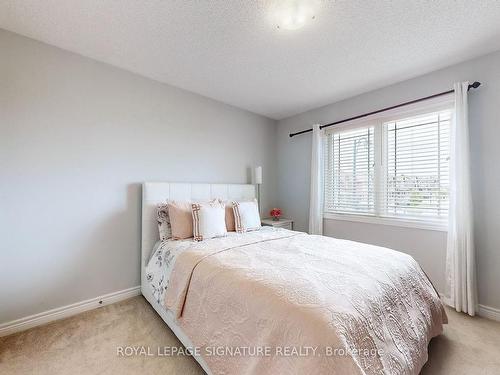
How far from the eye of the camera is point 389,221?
2670mm

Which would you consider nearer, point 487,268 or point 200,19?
point 200,19

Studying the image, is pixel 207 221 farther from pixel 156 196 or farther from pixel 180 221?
pixel 156 196

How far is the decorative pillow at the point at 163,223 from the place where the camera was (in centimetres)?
233

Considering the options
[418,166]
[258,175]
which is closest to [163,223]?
[258,175]

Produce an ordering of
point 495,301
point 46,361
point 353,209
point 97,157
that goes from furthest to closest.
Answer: point 353,209 < point 97,157 < point 495,301 < point 46,361

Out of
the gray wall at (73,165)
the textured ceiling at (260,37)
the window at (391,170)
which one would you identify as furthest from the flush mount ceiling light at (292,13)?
the window at (391,170)

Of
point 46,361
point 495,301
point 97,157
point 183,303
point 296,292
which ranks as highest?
point 97,157

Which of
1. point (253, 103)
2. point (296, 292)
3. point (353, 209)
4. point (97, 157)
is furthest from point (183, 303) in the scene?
point (253, 103)

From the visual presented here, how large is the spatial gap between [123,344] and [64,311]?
79cm

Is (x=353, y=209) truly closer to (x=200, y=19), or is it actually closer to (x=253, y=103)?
(x=253, y=103)

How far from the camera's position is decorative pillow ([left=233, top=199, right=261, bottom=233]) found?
2613 millimetres

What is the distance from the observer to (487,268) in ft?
6.79

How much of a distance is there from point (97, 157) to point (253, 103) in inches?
81.1

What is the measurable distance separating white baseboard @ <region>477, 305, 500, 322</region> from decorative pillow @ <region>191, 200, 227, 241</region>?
Result: 2468 mm
